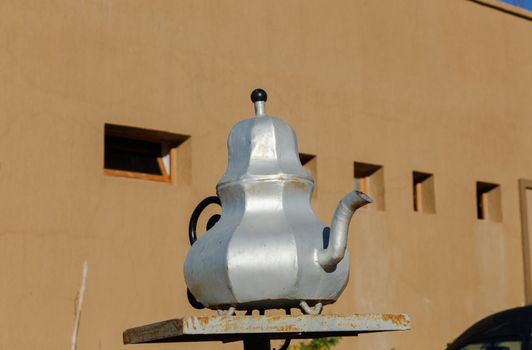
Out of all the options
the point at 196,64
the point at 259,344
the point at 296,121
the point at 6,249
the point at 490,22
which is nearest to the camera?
the point at 259,344

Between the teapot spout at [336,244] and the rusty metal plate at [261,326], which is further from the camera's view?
the teapot spout at [336,244]

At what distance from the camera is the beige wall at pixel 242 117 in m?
7.64

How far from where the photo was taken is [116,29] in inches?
325

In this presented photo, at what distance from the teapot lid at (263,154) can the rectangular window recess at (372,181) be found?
6263mm

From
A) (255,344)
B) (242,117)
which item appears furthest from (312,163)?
(255,344)

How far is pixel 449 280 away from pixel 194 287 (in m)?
7.33

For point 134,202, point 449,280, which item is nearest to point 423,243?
point 449,280

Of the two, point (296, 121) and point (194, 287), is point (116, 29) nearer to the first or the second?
point (296, 121)

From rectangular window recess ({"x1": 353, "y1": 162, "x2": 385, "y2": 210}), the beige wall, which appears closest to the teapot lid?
the beige wall

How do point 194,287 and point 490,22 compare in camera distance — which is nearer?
point 194,287

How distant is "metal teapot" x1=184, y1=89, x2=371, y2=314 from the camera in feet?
11.8

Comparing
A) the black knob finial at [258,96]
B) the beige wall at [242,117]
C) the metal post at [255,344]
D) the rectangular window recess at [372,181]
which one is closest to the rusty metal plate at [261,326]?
the metal post at [255,344]

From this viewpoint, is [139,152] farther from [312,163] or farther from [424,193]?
[424,193]

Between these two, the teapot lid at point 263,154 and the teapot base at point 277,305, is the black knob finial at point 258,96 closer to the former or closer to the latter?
the teapot lid at point 263,154
